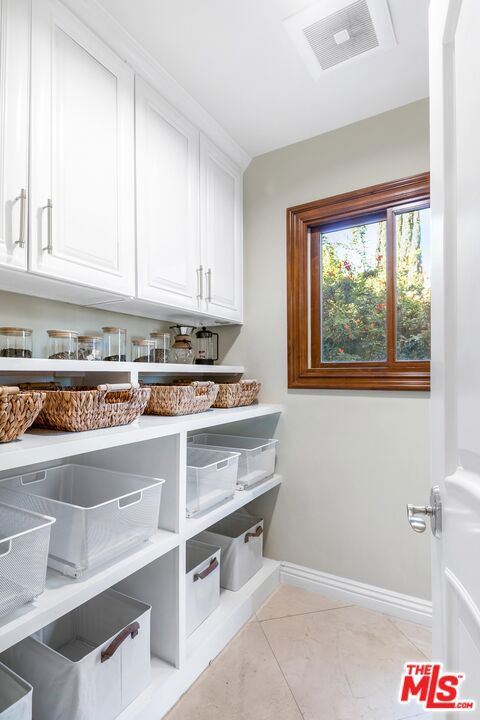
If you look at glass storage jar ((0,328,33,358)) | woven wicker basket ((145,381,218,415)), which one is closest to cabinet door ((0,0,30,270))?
glass storage jar ((0,328,33,358))

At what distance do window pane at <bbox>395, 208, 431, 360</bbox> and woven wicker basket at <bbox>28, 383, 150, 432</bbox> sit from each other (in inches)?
50.4

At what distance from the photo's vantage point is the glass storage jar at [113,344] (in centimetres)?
155

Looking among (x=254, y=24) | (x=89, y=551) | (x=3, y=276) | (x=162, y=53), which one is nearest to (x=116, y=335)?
(x=3, y=276)

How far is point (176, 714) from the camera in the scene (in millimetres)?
1233

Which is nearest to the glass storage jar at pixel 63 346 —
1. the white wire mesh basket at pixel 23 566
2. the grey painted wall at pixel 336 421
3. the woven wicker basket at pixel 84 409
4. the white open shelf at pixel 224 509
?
the woven wicker basket at pixel 84 409

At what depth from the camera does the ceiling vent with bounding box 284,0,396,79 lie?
127 centimetres

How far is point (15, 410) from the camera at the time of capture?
0.90 meters

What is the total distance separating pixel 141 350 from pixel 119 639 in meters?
1.05

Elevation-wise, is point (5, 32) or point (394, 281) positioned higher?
point (5, 32)

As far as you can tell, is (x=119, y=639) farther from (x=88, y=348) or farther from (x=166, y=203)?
(x=166, y=203)

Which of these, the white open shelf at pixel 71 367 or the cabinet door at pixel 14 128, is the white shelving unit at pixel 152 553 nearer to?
the white open shelf at pixel 71 367

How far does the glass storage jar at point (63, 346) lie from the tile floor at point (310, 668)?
1.23m

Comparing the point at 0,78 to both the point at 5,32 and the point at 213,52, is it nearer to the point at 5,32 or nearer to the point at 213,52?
the point at 5,32

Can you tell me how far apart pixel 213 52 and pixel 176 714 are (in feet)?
7.57
